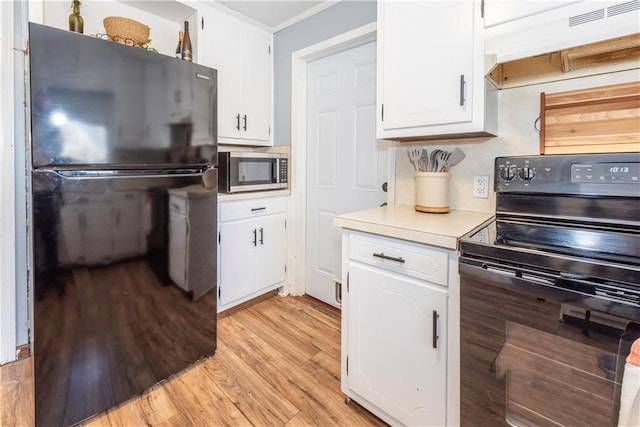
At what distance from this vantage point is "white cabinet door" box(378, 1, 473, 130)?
1336 mm

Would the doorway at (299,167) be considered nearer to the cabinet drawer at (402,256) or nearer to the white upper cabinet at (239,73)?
the white upper cabinet at (239,73)

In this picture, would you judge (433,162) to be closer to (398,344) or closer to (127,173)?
(398,344)

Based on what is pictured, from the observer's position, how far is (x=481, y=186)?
158 centimetres

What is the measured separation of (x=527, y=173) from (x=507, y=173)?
0.23 ft

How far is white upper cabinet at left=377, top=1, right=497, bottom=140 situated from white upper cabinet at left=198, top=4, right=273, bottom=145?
1.28m

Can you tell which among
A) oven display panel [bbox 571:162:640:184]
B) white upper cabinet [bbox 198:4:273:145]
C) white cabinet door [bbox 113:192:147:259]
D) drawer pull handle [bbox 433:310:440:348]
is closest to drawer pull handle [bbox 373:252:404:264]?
drawer pull handle [bbox 433:310:440:348]

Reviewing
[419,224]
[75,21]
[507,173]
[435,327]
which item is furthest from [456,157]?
[75,21]

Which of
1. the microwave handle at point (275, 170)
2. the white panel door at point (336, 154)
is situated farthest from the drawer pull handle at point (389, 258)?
the microwave handle at point (275, 170)

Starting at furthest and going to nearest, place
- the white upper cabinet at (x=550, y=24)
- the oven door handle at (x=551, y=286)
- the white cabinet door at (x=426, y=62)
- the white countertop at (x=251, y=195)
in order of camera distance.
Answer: the white countertop at (x=251, y=195), the white cabinet door at (x=426, y=62), the white upper cabinet at (x=550, y=24), the oven door handle at (x=551, y=286)

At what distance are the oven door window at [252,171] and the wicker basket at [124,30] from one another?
85 centimetres

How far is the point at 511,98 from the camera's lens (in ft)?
4.84

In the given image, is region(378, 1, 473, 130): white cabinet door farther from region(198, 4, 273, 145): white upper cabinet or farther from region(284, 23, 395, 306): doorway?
region(198, 4, 273, 145): white upper cabinet

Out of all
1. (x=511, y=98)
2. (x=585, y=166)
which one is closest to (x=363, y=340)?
(x=585, y=166)

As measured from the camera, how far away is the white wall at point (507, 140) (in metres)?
1.32
